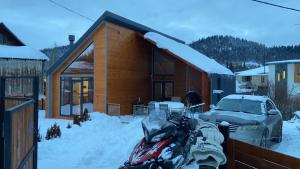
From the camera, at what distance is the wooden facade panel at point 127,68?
19.0m

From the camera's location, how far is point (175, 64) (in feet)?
73.0

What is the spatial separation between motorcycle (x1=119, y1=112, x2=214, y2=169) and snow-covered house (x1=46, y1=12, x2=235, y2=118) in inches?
448

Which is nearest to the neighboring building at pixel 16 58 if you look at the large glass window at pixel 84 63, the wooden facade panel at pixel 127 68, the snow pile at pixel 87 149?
the large glass window at pixel 84 63

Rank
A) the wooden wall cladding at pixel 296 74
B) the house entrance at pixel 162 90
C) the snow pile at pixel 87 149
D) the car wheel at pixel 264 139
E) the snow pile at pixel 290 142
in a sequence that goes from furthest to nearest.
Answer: the wooden wall cladding at pixel 296 74 < the house entrance at pixel 162 90 < the snow pile at pixel 290 142 < the car wheel at pixel 264 139 < the snow pile at pixel 87 149

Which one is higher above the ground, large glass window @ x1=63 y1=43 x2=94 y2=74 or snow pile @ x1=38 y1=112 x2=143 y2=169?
large glass window @ x1=63 y1=43 x2=94 y2=74

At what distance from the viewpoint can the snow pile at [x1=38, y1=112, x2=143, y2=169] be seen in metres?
8.26

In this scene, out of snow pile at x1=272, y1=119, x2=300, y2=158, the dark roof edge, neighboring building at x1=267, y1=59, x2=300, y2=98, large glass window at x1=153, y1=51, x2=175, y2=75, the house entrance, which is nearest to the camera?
snow pile at x1=272, y1=119, x2=300, y2=158

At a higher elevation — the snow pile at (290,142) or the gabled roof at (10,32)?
the gabled roof at (10,32)

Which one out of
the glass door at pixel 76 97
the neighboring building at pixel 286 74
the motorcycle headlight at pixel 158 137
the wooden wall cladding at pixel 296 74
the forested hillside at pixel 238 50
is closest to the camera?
the motorcycle headlight at pixel 158 137

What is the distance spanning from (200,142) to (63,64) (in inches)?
669

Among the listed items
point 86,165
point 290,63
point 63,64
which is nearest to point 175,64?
point 63,64

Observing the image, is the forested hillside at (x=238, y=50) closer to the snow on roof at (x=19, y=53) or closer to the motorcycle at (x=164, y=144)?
the snow on roof at (x=19, y=53)

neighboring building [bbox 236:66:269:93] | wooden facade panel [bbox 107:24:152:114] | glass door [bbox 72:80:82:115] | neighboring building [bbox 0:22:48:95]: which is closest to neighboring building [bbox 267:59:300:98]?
neighboring building [bbox 236:66:269:93]

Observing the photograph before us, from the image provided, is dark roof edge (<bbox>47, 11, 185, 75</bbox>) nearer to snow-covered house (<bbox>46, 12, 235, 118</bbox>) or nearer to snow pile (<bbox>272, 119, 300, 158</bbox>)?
snow-covered house (<bbox>46, 12, 235, 118</bbox>)
